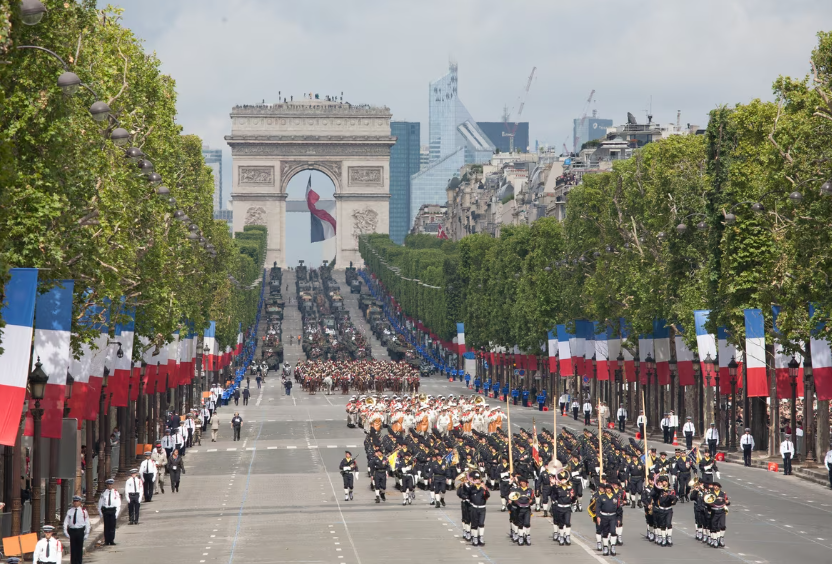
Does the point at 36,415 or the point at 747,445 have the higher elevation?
the point at 36,415

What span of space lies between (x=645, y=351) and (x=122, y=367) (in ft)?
113

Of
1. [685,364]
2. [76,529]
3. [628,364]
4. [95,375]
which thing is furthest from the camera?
[628,364]

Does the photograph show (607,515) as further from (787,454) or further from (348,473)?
(787,454)

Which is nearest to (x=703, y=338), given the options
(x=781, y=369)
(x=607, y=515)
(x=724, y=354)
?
(x=724, y=354)

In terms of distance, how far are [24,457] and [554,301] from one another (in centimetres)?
5809

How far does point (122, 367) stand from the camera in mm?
48594

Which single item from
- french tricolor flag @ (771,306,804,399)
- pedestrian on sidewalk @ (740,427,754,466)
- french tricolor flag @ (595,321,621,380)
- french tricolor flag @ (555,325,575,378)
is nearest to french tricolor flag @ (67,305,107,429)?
french tricolor flag @ (771,306,804,399)

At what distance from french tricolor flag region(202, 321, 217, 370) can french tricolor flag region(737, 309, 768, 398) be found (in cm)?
4235

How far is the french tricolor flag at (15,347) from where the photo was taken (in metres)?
28.0

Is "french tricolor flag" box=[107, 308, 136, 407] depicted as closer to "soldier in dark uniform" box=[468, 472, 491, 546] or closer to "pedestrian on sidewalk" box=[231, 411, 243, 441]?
"soldier in dark uniform" box=[468, 472, 491, 546]

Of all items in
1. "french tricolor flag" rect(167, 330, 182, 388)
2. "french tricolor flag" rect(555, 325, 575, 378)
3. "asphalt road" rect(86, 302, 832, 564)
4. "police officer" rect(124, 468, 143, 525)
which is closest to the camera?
"asphalt road" rect(86, 302, 832, 564)

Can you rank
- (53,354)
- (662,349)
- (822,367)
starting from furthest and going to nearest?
(662,349) < (822,367) < (53,354)

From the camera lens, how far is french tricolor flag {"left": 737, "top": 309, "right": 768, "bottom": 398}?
2185 inches

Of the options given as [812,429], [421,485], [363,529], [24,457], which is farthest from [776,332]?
[24,457]
